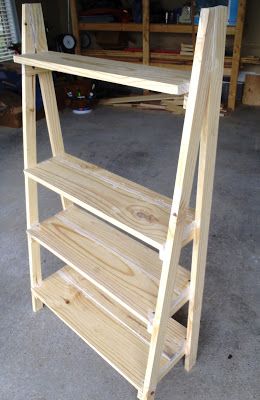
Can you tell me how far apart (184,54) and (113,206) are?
12.2 feet

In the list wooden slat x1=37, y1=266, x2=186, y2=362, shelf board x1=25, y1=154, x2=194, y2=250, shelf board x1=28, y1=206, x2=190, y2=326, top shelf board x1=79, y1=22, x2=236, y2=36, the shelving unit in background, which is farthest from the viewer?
top shelf board x1=79, y1=22, x2=236, y2=36

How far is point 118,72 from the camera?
82 centimetres

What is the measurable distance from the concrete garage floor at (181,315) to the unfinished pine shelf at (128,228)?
11cm

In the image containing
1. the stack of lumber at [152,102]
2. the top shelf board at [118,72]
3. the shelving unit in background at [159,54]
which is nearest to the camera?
the top shelf board at [118,72]

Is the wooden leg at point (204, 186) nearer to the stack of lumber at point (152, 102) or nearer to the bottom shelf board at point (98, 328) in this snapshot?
the bottom shelf board at point (98, 328)

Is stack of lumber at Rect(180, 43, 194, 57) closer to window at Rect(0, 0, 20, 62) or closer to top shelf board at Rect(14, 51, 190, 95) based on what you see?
window at Rect(0, 0, 20, 62)

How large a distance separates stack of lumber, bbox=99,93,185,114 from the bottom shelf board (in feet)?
10.2

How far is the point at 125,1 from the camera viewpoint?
466 cm

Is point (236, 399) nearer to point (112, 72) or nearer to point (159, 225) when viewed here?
point (159, 225)

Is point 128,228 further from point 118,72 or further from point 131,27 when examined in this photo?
point 131,27

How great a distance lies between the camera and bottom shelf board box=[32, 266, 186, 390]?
1.19 m

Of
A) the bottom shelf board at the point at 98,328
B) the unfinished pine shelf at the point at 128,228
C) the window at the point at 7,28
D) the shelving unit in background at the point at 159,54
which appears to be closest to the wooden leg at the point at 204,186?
the unfinished pine shelf at the point at 128,228

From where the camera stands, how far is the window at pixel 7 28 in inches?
167

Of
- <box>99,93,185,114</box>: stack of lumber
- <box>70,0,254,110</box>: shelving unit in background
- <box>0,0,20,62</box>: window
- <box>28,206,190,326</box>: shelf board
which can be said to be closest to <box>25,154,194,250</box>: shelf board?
<box>28,206,190,326</box>: shelf board
